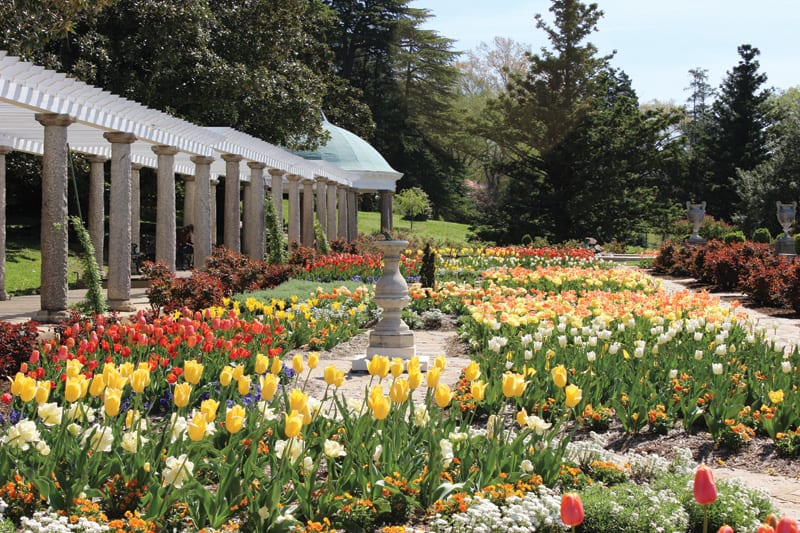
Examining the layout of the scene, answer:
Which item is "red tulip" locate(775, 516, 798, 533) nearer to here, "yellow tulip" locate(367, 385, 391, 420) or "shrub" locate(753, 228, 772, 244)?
"yellow tulip" locate(367, 385, 391, 420)

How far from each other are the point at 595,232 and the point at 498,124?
7.28 m

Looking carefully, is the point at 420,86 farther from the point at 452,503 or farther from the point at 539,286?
the point at 452,503

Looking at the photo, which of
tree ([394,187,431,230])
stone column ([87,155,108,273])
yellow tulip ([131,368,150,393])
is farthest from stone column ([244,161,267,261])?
tree ([394,187,431,230])

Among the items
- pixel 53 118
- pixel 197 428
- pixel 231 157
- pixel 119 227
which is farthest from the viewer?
pixel 231 157

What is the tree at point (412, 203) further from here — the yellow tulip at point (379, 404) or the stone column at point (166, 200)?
the yellow tulip at point (379, 404)

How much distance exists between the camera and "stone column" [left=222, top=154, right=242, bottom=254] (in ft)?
67.1

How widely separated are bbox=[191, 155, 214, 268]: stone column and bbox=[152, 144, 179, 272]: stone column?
1302mm

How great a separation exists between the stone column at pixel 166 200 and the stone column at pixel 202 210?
4.27 feet

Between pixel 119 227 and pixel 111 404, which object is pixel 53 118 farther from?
pixel 111 404

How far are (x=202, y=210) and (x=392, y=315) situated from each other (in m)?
9.57

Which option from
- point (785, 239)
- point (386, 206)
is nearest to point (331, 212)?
point (386, 206)

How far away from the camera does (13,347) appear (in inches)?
301

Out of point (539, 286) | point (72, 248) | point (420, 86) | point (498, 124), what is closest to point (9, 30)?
point (539, 286)

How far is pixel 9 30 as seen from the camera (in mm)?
16344
